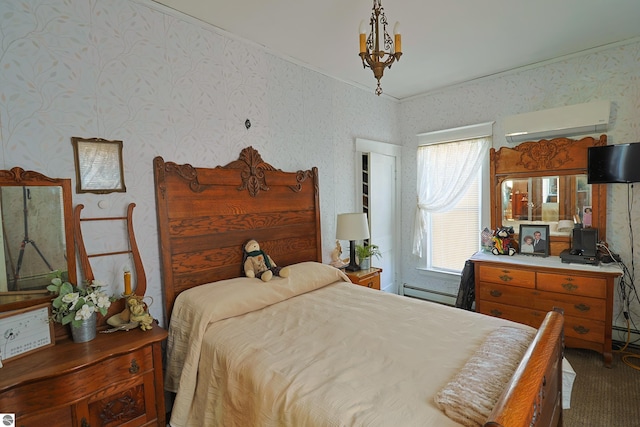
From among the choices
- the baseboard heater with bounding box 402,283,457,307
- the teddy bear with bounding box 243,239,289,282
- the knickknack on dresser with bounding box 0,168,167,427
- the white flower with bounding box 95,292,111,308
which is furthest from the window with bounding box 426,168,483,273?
the white flower with bounding box 95,292,111,308

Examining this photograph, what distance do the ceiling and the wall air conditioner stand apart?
54 centimetres

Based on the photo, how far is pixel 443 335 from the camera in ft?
5.36

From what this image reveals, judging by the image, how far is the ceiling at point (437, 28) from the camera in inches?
82.8

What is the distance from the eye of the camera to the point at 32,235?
1.59 metres

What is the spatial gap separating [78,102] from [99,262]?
94 cm

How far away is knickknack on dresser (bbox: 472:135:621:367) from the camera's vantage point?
261 cm

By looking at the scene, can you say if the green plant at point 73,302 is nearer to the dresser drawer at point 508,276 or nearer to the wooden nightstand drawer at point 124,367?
the wooden nightstand drawer at point 124,367

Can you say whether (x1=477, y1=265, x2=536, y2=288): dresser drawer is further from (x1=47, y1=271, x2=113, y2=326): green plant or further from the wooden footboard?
(x1=47, y1=271, x2=113, y2=326): green plant

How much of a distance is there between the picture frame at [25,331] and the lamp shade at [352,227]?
7.37 feet

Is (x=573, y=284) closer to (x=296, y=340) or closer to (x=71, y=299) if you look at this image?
(x=296, y=340)

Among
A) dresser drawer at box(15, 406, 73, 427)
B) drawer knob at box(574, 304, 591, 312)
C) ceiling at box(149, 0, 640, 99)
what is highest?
ceiling at box(149, 0, 640, 99)

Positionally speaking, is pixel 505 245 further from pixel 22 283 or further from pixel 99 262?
pixel 22 283

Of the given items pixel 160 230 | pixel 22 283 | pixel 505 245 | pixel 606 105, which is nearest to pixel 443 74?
pixel 606 105

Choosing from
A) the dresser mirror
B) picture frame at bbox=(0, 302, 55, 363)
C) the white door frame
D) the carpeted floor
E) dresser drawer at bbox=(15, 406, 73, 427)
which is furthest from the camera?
the white door frame
